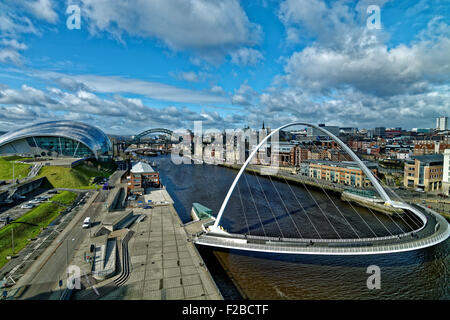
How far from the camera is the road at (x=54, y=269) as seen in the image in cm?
1041

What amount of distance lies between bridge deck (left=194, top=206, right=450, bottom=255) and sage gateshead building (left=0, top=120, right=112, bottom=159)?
44264 millimetres

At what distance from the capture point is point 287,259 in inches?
614

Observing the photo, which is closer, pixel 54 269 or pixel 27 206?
pixel 54 269

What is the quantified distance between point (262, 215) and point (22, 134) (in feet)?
158

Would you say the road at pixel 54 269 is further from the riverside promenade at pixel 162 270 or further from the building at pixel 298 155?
the building at pixel 298 155

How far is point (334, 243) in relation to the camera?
13.8 meters

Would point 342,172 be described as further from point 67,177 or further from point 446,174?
point 67,177

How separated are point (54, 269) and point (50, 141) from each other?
44.1 m

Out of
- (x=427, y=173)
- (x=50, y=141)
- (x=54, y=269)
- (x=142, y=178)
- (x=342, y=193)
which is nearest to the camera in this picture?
(x=54, y=269)

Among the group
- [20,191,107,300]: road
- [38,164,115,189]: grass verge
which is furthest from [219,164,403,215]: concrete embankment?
[38,164,115,189]: grass verge

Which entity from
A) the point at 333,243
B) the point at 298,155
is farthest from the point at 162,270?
the point at 298,155

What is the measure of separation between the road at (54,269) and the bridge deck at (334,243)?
729cm

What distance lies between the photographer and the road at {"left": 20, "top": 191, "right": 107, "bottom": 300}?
10414 millimetres
